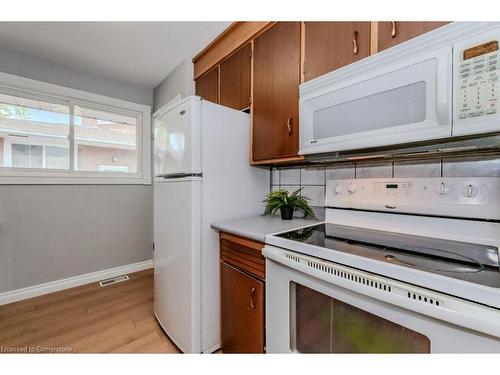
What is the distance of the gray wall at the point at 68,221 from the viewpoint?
2.12 meters

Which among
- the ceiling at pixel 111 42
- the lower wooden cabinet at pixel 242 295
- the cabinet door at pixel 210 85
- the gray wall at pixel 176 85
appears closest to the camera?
the lower wooden cabinet at pixel 242 295

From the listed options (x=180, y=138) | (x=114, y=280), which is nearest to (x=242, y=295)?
(x=180, y=138)

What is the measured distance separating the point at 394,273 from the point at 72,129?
306 centimetres

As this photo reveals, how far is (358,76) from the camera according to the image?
998 mm

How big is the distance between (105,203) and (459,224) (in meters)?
3.01

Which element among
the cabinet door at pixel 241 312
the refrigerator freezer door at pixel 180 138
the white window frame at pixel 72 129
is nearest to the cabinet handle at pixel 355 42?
the refrigerator freezer door at pixel 180 138

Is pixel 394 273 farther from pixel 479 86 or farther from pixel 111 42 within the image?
pixel 111 42

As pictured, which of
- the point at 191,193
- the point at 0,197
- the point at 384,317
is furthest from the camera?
A: the point at 0,197

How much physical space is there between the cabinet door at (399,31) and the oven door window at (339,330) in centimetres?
104

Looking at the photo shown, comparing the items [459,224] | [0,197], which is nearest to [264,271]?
[459,224]

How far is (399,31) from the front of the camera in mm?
905

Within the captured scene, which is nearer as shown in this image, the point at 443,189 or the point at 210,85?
the point at 443,189

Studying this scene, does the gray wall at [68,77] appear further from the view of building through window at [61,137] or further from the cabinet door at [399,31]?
the cabinet door at [399,31]
